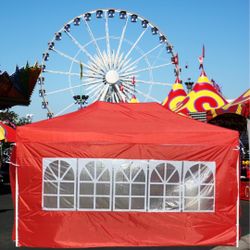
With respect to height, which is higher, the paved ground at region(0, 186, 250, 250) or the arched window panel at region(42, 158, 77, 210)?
the arched window panel at region(42, 158, 77, 210)

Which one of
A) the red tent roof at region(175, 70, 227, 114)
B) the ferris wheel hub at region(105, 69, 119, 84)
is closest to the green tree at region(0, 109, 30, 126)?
the ferris wheel hub at region(105, 69, 119, 84)

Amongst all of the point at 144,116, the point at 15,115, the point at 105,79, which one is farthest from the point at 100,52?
the point at 15,115

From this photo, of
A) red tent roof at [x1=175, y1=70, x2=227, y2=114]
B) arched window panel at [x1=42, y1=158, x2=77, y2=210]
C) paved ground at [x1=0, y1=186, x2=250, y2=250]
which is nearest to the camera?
arched window panel at [x1=42, y1=158, x2=77, y2=210]

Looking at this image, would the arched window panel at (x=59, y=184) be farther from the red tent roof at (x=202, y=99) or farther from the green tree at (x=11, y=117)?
the green tree at (x=11, y=117)

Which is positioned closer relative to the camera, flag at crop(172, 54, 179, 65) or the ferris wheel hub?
the ferris wheel hub

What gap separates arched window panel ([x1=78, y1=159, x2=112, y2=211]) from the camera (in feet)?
22.8

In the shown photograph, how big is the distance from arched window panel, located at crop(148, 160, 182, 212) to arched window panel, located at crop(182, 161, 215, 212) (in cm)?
11

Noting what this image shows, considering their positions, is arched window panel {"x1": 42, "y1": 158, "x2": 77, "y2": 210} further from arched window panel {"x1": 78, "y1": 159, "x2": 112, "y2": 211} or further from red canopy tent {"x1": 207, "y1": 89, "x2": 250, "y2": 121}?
red canopy tent {"x1": 207, "y1": 89, "x2": 250, "y2": 121}

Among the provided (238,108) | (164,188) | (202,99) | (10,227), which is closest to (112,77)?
(202,99)

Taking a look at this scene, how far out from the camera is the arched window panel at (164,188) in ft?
23.1

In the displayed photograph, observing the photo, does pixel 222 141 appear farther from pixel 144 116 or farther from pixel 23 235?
pixel 23 235

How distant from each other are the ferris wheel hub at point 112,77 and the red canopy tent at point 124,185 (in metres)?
25.2

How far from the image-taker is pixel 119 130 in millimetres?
6930

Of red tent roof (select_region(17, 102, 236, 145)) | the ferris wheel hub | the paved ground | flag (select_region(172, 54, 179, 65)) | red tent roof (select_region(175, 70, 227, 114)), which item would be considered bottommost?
the paved ground
